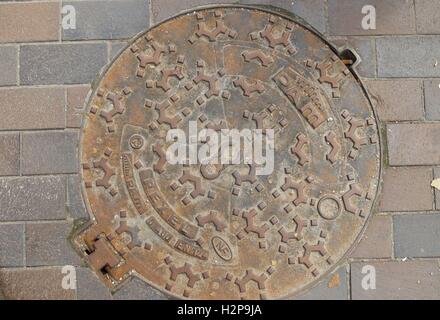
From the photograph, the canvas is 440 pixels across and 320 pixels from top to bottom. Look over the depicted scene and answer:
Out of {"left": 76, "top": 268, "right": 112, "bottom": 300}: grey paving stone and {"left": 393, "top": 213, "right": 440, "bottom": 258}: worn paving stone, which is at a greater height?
{"left": 393, "top": 213, "right": 440, "bottom": 258}: worn paving stone

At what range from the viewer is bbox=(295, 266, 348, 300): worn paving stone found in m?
3.98

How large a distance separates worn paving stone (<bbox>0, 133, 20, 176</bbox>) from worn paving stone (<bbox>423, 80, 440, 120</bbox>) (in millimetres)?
3294

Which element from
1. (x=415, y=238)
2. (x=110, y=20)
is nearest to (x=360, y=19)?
(x=415, y=238)

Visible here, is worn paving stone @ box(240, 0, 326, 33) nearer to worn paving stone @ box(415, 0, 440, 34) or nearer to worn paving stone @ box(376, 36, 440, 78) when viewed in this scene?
worn paving stone @ box(376, 36, 440, 78)

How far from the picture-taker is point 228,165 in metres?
4.01

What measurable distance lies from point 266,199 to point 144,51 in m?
1.53

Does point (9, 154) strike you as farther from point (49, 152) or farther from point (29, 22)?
point (29, 22)

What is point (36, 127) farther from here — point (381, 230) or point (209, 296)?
point (381, 230)

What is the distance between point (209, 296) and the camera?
156 inches

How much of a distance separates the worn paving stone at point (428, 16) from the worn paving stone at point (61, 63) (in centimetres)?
257

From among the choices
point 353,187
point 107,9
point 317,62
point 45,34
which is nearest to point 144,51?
point 107,9

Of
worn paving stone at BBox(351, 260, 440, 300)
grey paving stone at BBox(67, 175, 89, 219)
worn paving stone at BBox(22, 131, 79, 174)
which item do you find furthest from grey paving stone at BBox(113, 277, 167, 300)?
worn paving stone at BBox(351, 260, 440, 300)

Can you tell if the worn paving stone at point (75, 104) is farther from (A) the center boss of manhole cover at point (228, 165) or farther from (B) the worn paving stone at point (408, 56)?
(B) the worn paving stone at point (408, 56)

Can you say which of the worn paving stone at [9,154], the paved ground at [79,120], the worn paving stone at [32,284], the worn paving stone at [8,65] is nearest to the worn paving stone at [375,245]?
the paved ground at [79,120]
